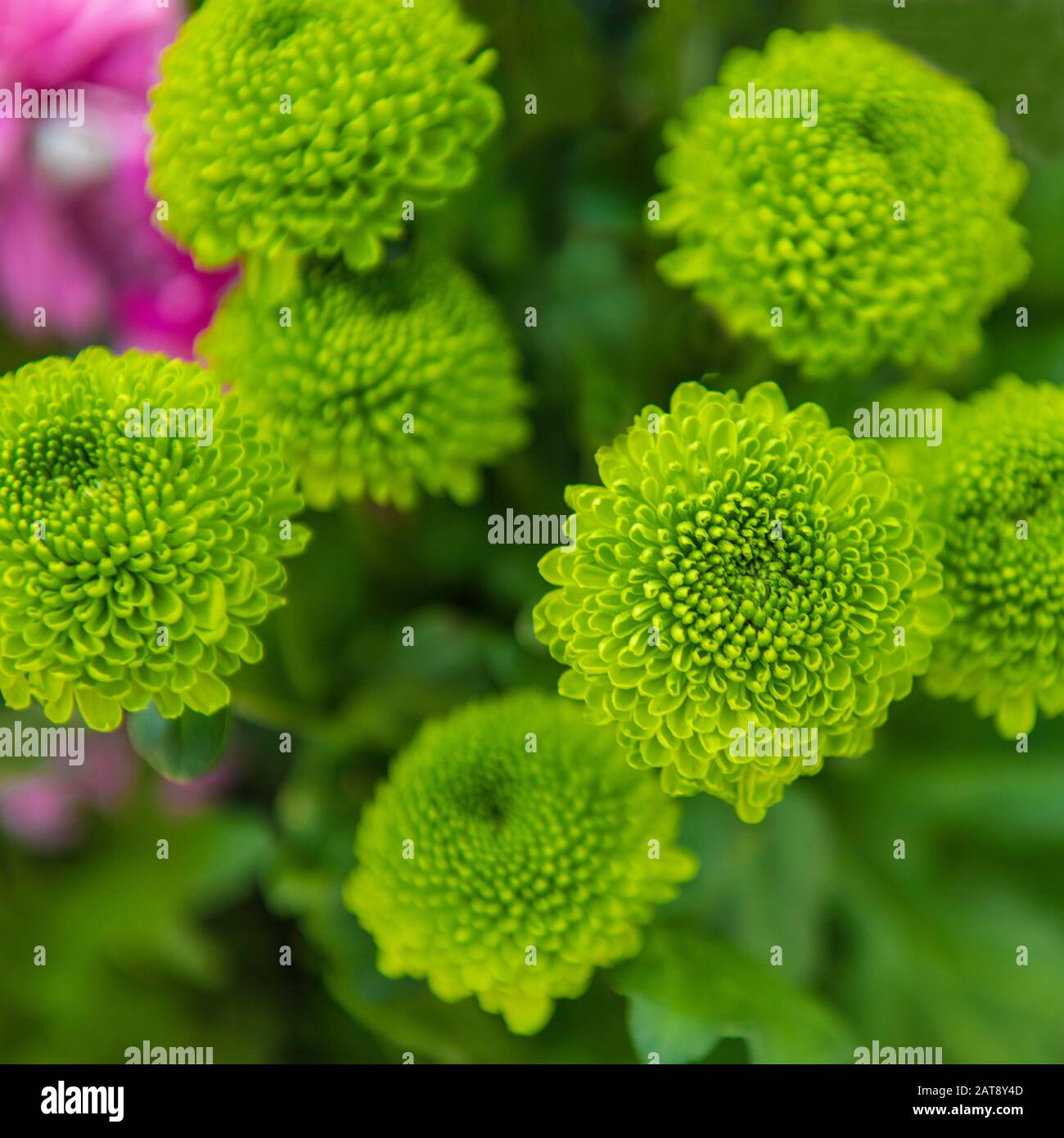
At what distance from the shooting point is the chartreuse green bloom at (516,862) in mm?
328

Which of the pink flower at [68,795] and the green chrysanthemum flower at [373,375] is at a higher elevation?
the green chrysanthemum flower at [373,375]

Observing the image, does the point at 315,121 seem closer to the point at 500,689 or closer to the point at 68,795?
the point at 500,689

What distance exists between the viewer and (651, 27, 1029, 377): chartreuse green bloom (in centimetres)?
32

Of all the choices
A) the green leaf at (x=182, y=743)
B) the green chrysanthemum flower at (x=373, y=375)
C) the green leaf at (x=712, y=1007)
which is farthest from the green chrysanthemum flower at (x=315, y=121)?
the green leaf at (x=712, y=1007)

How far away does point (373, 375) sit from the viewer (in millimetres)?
336

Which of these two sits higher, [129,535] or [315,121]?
[315,121]

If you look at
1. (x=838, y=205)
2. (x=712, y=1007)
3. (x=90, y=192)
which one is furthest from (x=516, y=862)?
(x=90, y=192)

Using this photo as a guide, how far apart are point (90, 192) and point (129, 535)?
269mm

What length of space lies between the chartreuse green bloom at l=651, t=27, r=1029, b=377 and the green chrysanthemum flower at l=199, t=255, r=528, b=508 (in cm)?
7

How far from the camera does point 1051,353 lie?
19.7 inches

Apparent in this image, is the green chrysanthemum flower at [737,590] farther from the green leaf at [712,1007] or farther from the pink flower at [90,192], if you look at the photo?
the pink flower at [90,192]

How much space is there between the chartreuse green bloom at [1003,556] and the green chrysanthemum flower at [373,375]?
140 millimetres

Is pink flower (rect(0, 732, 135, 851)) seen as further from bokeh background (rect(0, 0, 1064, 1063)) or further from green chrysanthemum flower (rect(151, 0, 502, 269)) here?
green chrysanthemum flower (rect(151, 0, 502, 269))
